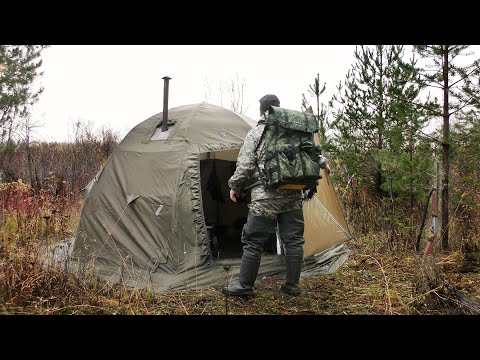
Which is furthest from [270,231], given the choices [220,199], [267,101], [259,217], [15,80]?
[15,80]

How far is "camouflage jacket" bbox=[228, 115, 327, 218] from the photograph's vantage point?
3.76 metres

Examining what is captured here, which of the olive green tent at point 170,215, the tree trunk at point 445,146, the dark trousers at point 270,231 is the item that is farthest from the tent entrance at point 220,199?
the tree trunk at point 445,146

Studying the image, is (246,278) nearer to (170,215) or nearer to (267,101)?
(170,215)

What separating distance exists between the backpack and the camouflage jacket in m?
0.07

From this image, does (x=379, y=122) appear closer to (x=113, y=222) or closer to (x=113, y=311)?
(x=113, y=222)

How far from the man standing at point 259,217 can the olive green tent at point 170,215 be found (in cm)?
67

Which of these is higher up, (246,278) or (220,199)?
(220,199)

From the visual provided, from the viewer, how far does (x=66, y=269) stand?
357cm

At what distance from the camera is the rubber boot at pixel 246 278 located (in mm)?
3745

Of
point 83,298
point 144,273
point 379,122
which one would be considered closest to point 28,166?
point 144,273

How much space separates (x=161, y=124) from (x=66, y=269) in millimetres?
2339

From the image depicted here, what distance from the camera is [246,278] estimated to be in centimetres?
377

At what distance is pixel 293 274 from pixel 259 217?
67cm

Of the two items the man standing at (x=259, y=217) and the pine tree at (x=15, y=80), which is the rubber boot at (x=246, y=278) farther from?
the pine tree at (x=15, y=80)
